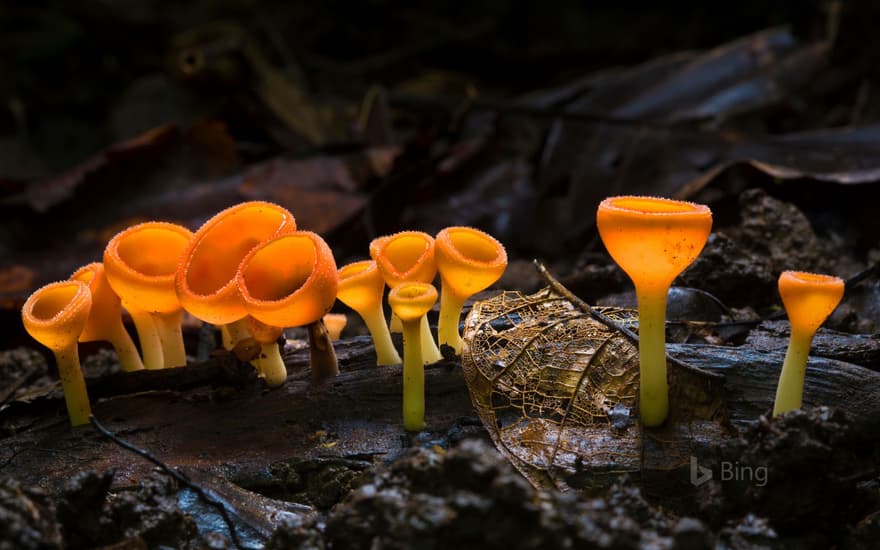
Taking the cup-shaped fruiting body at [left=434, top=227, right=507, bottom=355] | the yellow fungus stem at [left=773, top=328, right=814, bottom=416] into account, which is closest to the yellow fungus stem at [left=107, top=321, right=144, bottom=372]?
the cup-shaped fruiting body at [left=434, top=227, right=507, bottom=355]

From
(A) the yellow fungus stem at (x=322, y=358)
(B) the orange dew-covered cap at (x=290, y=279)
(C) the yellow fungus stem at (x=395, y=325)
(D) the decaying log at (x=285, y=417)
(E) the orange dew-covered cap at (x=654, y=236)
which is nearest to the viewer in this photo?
(E) the orange dew-covered cap at (x=654, y=236)

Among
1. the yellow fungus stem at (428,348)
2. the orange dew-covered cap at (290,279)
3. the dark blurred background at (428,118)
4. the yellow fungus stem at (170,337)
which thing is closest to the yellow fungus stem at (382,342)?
the yellow fungus stem at (428,348)

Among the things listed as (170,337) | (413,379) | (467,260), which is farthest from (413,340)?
(170,337)

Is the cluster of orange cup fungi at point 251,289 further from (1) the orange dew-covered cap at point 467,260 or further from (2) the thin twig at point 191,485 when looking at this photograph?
(2) the thin twig at point 191,485

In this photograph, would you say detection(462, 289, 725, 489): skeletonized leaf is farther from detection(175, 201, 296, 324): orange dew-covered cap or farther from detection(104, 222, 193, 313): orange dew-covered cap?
detection(104, 222, 193, 313): orange dew-covered cap

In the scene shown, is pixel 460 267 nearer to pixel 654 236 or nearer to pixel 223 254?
pixel 654 236

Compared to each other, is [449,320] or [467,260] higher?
[467,260]
